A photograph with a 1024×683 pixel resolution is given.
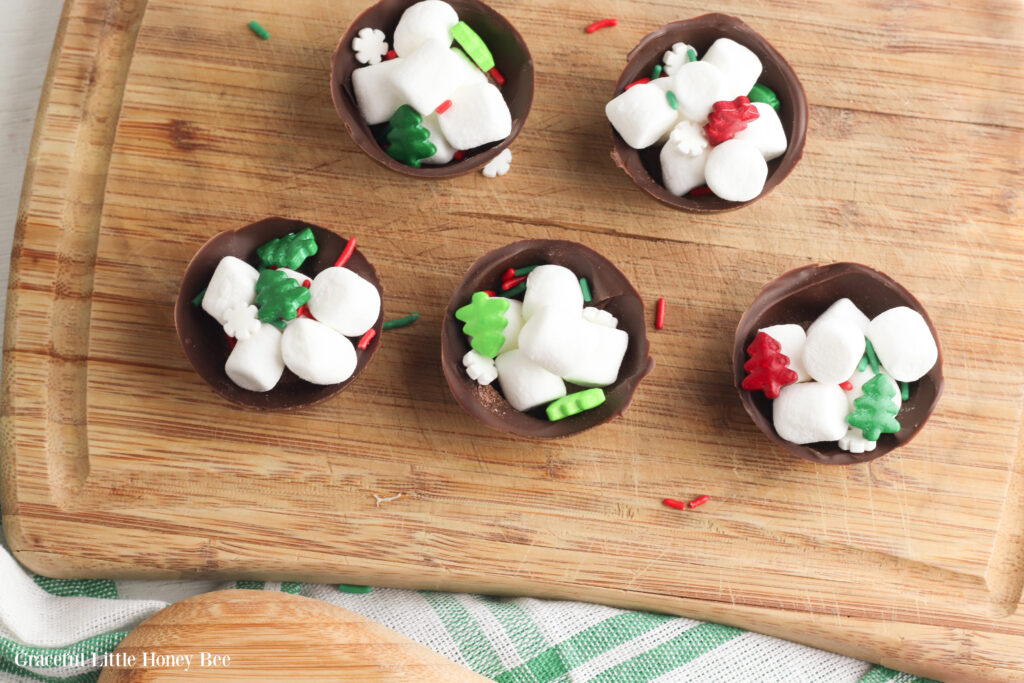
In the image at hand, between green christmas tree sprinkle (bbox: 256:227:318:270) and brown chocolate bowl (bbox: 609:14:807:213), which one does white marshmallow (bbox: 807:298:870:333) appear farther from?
green christmas tree sprinkle (bbox: 256:227:318:270)

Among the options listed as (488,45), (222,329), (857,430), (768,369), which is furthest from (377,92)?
(857,430)

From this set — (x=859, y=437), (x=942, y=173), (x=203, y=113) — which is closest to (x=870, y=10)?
(x=942, y=173)

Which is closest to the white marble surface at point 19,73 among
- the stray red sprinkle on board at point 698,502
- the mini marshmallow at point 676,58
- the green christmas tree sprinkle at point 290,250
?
the green christmas tree sprinkle at point 290,250

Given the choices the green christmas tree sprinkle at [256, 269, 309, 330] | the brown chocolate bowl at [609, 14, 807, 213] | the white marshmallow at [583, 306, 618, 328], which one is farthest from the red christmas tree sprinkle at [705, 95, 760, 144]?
the green christmas tree sprinkle at [256, 269, 309, 330]

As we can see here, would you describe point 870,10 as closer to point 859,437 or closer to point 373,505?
point 859,437

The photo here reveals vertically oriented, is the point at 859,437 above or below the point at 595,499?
above

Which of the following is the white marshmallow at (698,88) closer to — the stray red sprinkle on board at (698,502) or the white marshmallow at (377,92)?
the white marshmallow at (377,92)

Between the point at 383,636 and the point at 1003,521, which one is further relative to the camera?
the point at 1003,521
